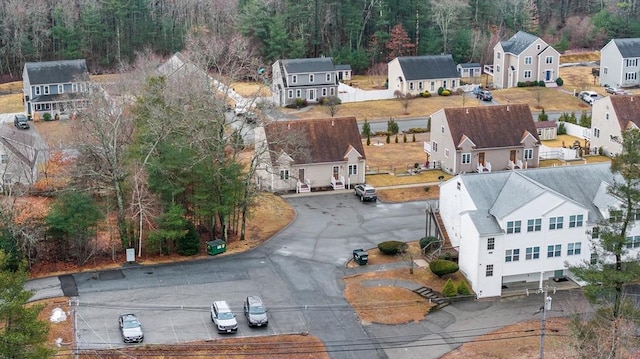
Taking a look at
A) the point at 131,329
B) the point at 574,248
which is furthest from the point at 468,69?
the point at 131,329

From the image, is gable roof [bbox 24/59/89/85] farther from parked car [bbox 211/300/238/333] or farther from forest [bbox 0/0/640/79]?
parked car [bbox 211/300/238/333]

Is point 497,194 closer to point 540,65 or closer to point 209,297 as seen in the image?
point 209,297

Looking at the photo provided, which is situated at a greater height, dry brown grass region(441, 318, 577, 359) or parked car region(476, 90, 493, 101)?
parked car region(476, 90, 493, 101)

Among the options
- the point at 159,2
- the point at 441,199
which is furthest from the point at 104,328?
the point at 159,2

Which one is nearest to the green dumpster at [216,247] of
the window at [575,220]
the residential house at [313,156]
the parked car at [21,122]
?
the residential house at [313,156]

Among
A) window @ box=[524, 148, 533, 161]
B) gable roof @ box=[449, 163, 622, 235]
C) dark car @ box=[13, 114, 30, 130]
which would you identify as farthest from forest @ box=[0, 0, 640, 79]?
gable roof @ box=[449, 163, 622, 235]

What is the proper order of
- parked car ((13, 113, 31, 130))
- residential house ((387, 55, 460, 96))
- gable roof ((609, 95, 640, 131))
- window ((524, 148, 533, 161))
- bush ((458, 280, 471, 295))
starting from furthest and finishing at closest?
residential house ((387, 55, 460, 96)), parked car ((13, 113, 31, 130)), gable roof ((609, 95, 640, 131)), window ((524, 148, 533, 161)), bush ((458, 280, 471, 295))
